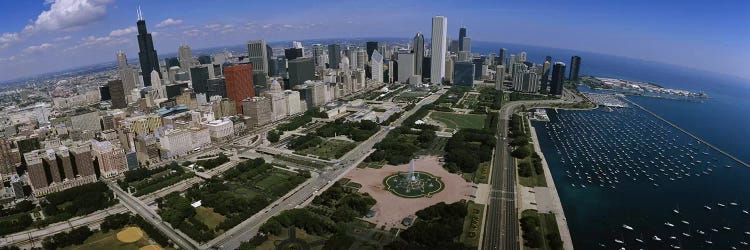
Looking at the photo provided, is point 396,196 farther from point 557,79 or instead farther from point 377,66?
point 377,66

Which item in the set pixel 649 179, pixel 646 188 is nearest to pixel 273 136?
pixel 646 188

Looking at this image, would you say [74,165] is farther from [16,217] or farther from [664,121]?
[664,121]

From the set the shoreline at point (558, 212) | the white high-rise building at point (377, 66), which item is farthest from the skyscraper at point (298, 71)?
the shoreline at point (558, 212)

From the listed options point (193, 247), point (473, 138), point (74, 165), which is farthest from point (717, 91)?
point (74, 165)

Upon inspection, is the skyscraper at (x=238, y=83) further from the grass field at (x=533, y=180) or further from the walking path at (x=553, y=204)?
the walking path at (x=553, y=204)

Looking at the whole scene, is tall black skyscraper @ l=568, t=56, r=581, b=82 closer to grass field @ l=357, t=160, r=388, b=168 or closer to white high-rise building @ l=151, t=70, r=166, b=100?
grass field @ l=357, t=160, r=388, b=168

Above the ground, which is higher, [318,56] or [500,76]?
[318,56]

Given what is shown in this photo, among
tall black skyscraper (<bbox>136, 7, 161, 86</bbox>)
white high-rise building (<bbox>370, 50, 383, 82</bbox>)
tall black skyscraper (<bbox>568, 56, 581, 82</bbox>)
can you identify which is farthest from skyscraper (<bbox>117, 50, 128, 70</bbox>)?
tall black skyscraper (<bbox>568, 56, 581, 82</bbox>)
